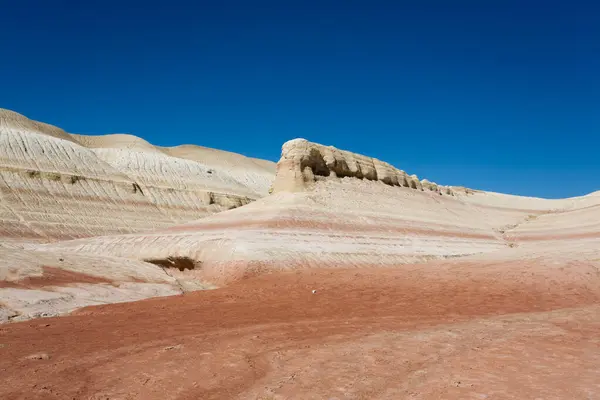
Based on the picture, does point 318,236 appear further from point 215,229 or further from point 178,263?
point 178,263

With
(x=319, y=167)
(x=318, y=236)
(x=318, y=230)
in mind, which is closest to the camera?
(x=318, y=236)

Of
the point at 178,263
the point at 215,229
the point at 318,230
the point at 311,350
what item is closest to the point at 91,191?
the point at 215,229

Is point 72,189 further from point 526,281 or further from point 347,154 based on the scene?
point 526,281

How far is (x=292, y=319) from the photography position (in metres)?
11.2

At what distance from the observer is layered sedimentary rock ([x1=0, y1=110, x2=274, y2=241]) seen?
4128cm

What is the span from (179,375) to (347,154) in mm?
28610

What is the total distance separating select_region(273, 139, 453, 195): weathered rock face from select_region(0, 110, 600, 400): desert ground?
5.0 inches

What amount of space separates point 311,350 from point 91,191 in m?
47.4

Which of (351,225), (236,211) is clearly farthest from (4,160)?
(351,225)

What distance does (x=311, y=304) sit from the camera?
13.5 m

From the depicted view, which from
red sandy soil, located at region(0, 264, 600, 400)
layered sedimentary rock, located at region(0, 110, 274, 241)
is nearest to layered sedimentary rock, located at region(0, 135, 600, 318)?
red sandy soil, located at region(0, 264, 600, 400)

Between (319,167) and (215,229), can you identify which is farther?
(319,167)

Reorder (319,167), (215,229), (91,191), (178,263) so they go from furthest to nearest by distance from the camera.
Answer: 1. (91,191)
2. (319,167)
3. (215,229)
4. (178,263)

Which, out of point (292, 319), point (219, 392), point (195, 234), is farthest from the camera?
point (195, 234)
